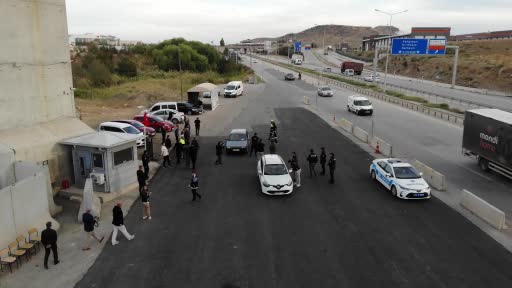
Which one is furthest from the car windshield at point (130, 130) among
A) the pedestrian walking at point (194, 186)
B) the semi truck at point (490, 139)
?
the semi truck at point (490, 139)

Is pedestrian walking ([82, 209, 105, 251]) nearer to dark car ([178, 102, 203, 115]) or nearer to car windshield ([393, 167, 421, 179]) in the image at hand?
car windshield ([393, 167, 421, 179])

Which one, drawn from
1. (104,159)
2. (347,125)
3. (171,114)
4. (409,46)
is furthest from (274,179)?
(409,46)

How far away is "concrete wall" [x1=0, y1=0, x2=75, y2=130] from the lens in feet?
57.4

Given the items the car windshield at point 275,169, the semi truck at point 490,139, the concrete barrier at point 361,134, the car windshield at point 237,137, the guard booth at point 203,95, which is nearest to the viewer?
the car windshield at point 275,169

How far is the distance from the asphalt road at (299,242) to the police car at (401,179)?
1.31 ft

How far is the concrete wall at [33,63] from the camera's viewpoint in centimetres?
1749

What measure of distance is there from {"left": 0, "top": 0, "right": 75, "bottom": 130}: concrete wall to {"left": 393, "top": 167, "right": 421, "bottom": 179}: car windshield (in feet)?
54.3

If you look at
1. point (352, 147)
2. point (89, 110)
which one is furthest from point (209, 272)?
point (89, 110)

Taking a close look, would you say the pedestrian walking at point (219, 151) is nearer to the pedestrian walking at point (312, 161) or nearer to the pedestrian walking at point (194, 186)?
the pedestrian walking at point (312, 161)

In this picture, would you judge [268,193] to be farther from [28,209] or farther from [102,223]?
[28,209]

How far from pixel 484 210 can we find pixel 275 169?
867cm

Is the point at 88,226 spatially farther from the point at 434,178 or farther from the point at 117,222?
the point at 434,178

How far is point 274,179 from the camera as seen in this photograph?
18422 mm

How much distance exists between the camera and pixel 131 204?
17.4 m
